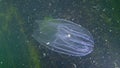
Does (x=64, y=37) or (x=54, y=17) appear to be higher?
(x=54, y=17)

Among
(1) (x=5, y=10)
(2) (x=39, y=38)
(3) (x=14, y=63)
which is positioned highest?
(1) (x=5, y=10)

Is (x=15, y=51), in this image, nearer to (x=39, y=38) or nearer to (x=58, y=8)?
(x=39, y=38)

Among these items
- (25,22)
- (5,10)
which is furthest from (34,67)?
(5,10)
